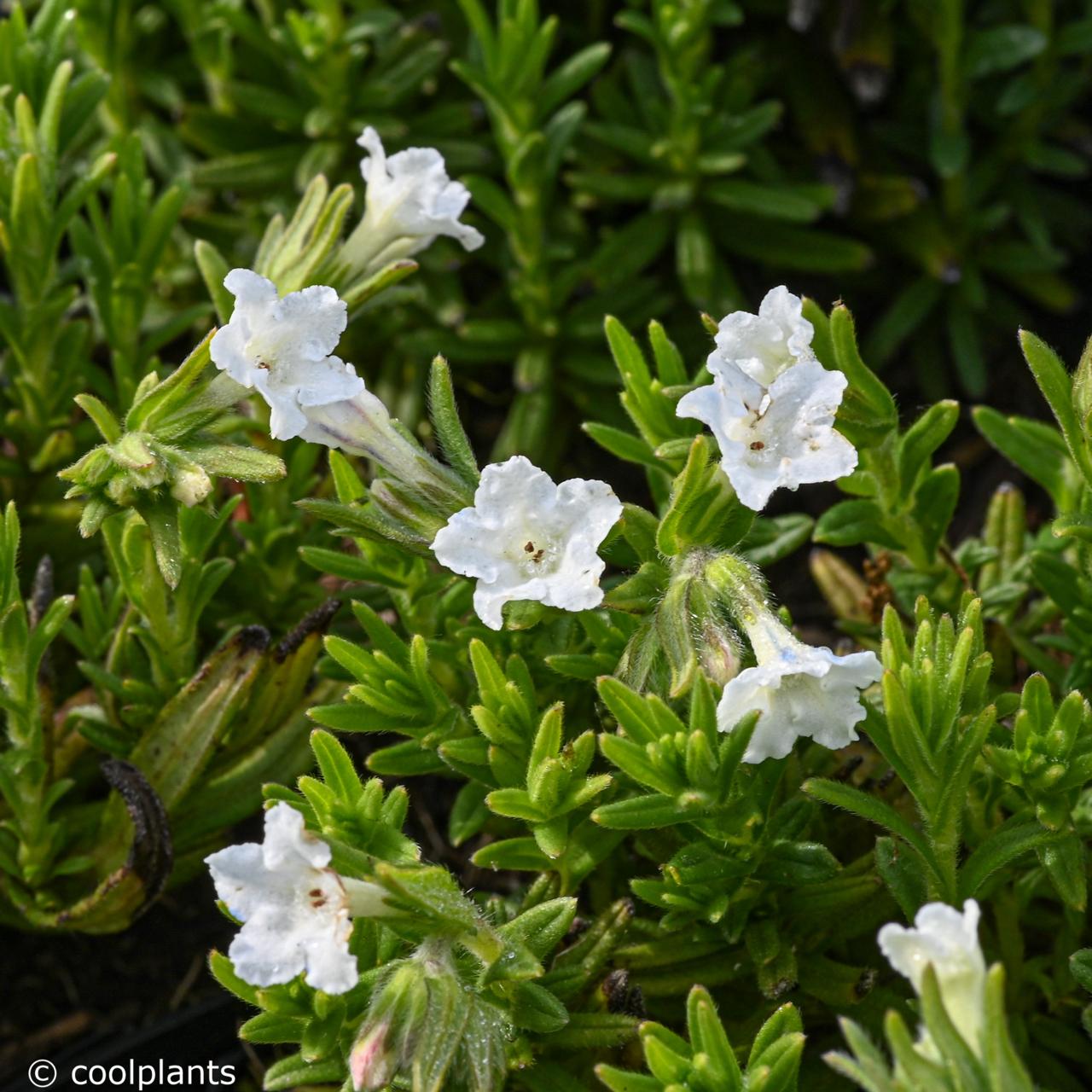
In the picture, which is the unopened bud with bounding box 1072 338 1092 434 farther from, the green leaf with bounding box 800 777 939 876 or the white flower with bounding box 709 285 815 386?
the green leaf with bounding box 800 777 939 876

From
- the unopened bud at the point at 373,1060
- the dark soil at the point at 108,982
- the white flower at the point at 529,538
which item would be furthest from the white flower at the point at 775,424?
the dark soil at the point at 108,982

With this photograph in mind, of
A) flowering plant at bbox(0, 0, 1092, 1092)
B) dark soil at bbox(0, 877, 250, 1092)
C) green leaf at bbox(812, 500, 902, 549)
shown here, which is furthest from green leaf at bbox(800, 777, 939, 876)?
dark soil at bbox(0, 877, 250, 1092)

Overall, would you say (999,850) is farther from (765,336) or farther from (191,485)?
(191,485)

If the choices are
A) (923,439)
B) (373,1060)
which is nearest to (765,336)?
(923,439)

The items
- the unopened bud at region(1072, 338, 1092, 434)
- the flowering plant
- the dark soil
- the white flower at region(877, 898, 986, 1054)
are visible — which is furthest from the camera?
the dark soil

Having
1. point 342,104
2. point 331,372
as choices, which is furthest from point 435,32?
point 331,372

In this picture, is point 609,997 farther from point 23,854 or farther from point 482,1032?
point 23,854
